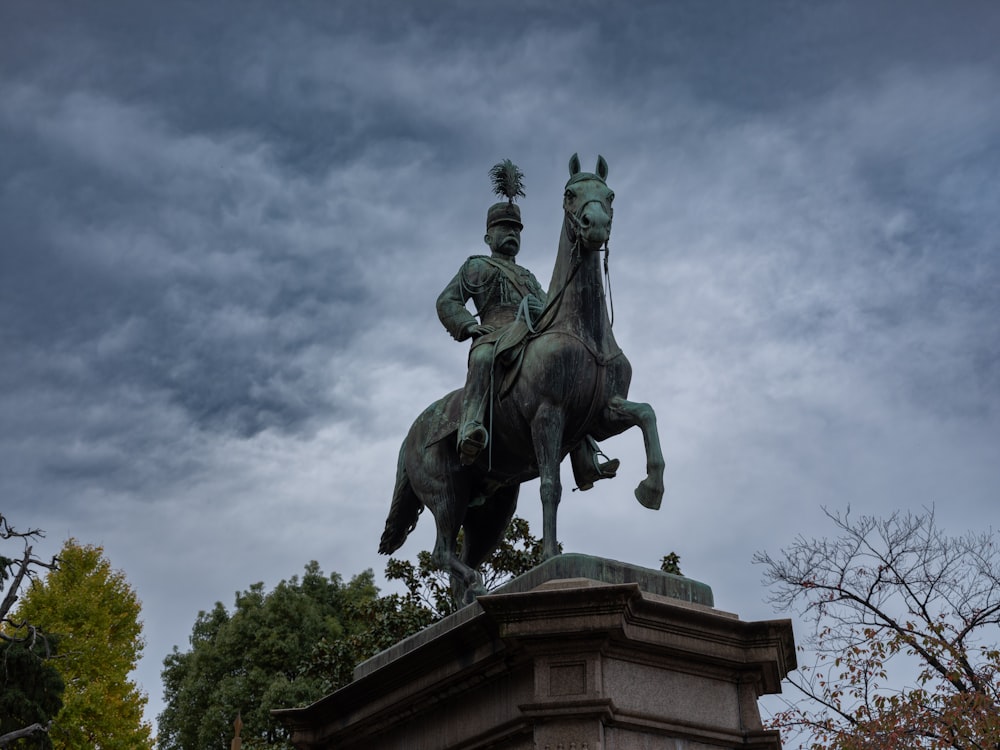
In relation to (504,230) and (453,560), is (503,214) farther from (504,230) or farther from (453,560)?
(453,560)

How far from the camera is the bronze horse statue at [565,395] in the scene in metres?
8.53

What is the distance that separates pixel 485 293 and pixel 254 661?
28.1 m

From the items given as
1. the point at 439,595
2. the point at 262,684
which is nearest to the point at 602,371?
the point at 439,595

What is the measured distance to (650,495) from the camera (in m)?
8.34

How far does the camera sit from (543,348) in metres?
8.75

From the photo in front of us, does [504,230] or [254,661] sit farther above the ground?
[254,661]

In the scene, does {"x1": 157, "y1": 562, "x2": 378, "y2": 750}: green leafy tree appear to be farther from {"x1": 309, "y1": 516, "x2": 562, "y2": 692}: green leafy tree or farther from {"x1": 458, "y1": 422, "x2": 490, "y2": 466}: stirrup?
{"x1": 458, "y1": 422, "x2": 490, "y2": 466}: stirrup

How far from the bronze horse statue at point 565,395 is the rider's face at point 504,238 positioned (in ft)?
5.32

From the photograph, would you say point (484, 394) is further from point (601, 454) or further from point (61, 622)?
point (61, 622)

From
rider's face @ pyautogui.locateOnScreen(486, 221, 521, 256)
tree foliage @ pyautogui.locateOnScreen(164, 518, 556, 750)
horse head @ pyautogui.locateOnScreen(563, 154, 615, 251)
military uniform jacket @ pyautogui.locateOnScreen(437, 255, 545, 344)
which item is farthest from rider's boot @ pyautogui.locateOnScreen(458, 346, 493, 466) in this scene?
tree foliage @ pyautogui.locateOnScreen(164, 518, 556, 750)

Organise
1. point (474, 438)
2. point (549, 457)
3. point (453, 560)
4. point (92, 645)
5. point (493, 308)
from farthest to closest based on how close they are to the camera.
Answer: point (92, 645) < point (493, 308) < point (453, 560) < point (474, 438) < point (549, 457)

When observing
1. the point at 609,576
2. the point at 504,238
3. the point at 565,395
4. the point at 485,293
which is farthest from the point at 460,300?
the point at 609,576

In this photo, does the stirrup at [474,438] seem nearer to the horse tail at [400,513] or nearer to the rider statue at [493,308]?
the rider statue at [493,308]

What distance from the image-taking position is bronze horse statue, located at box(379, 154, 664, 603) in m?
8.53
